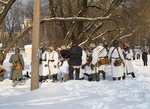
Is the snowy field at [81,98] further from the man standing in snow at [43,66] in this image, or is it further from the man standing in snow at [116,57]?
the man standing in snow at [43,66]

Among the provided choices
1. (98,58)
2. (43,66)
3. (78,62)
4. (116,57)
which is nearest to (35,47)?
(78,62)

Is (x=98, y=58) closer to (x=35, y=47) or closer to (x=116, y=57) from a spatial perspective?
(x=116, y=57)

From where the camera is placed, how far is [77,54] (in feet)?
32.9

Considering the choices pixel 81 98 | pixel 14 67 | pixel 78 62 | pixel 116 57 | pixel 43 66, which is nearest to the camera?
pixel 81 98

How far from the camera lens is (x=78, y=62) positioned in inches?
395

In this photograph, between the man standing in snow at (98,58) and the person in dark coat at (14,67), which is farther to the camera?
the man standing in snow at (98,58)

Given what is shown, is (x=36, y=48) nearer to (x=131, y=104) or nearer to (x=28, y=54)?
(x=131, y=104)

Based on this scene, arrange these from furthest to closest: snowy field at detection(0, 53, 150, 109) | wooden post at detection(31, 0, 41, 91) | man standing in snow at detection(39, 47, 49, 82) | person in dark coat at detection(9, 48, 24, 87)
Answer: man standing in snow at detection(39, 47, 49, 82)
person in dark coat at detection(9, 48, 24, 87)
wooden post at detection(31, 0, 41, 91)
snowy field at detection(0, 53, 150, 109)

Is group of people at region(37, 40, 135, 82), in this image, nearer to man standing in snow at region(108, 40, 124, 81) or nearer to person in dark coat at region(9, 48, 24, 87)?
man standing in snow at region(108, 40, 124, 81)

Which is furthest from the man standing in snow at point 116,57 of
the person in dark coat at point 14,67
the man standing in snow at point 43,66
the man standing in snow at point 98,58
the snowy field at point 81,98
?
the person in dark coat at point 14,67

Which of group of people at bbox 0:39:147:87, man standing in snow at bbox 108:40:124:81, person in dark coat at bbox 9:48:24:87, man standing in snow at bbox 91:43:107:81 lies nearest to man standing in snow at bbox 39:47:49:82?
group of people at bbox 0:39:147:87

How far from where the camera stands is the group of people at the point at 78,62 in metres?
10.1

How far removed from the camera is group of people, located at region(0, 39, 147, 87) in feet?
33.0

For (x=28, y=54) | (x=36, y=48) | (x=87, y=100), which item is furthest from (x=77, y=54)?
(x=28, y=54)
